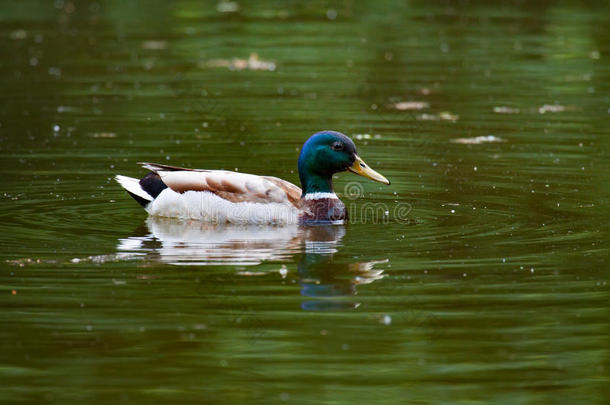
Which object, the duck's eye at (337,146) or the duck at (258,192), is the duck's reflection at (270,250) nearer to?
the duck at (258,192)

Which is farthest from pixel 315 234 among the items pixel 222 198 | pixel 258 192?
pixel 222 198

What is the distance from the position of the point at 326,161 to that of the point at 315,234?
935 millimetres

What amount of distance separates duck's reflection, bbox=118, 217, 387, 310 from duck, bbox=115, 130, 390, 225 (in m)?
0.14

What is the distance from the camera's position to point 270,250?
387 inches

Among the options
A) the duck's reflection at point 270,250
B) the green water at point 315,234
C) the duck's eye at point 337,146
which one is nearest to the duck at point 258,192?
the duck's eye at point 337,146

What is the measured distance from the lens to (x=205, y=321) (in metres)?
7.75

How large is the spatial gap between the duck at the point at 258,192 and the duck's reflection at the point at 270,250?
139mm

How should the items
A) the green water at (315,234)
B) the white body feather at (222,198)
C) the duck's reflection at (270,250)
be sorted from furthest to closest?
the white body feather at (222,198) < the duck's reflection at (270,250) < the green water at (315,234)

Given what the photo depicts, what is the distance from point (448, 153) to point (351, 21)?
42.7ft

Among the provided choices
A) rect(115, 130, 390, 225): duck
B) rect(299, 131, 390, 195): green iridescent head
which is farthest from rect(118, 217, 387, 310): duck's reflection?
rect(299, 131, 390, 195): green iridescent head

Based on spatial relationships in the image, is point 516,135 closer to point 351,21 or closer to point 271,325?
point 271,325

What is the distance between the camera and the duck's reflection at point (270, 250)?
28.5ft

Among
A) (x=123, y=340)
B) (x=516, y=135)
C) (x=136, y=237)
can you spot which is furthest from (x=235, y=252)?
(x=516, y=135)

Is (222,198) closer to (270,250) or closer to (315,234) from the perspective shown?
(315,234)
